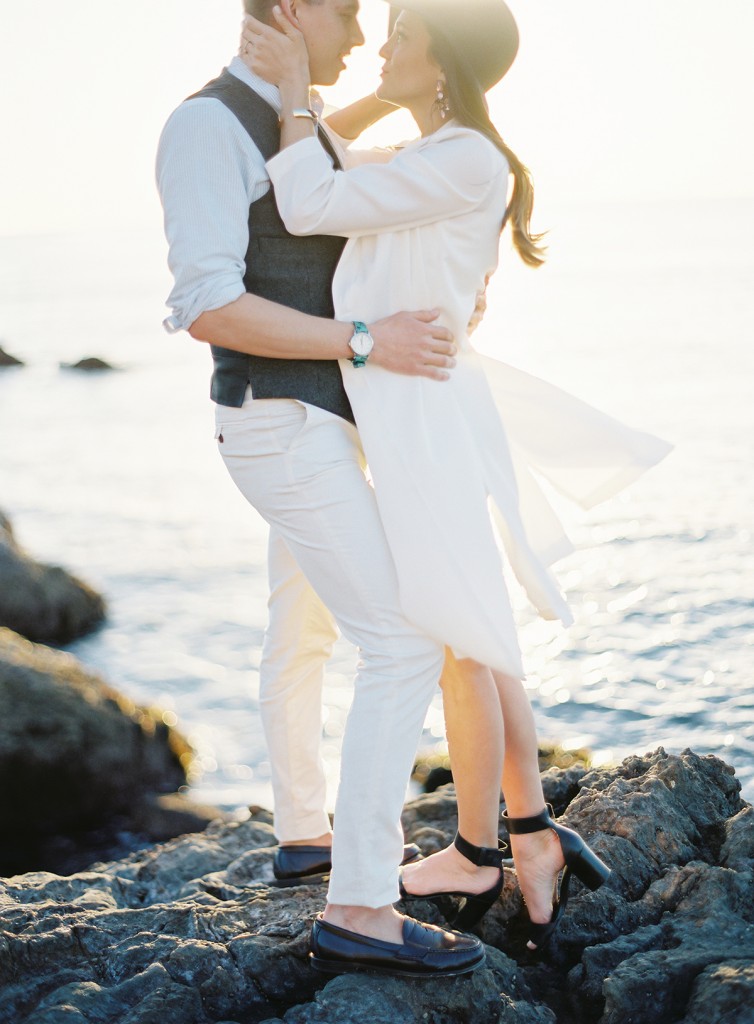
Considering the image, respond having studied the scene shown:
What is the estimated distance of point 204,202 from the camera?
283 centimetres

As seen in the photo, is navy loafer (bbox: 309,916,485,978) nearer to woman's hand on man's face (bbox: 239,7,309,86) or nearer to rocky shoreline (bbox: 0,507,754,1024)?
rocky shoreline (bbox: 0,507,754,1024)

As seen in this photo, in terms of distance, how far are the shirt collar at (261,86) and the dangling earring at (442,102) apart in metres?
0.40

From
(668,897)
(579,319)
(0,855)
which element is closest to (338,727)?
(0,855)

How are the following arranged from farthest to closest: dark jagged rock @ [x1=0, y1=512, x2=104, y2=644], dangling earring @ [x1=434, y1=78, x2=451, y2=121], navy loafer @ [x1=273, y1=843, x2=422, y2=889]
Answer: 1. dark jagged rock @ [x1=0, y1=512, x2=104, y2=644]
2. navy loafer @ [x1=273, y1=843, x2=422, y2=889]
3. dangling earring @ [x1=434, y1=78, x2=451, y2=121]

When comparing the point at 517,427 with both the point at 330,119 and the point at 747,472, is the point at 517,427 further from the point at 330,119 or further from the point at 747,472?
the point at 747,472

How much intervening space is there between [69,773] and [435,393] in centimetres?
495

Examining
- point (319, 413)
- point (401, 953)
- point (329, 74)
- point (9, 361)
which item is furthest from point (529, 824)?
point (9, 361)

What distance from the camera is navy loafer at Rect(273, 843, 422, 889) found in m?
3.76

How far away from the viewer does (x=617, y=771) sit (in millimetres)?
3984

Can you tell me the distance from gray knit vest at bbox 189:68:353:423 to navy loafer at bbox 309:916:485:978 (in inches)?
51.2

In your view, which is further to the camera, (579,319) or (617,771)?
(579,319)

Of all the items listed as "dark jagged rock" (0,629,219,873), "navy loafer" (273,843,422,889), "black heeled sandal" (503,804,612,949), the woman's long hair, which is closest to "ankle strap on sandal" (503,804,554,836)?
"black heeled sandal" (503,804,612,949)

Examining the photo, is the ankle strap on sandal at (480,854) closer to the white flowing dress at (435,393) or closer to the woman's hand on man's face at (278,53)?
the white flowing dress at (435,393)

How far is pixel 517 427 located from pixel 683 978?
4.84 feet
